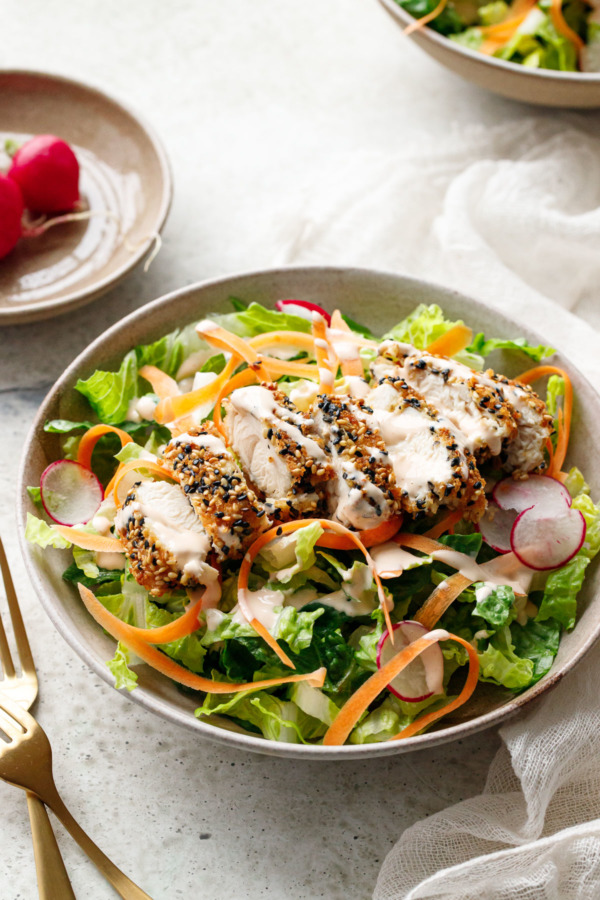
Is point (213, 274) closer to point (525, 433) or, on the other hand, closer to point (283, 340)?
point (283, 340)

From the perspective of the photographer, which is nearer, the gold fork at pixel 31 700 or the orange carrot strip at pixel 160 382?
the gold fork at pixel 31 700

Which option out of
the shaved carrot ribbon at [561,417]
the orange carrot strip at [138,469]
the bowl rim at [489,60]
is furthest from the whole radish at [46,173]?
the shaved carrot ribbon at [561,417]

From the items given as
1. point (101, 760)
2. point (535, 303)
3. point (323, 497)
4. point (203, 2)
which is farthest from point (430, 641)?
point (203, 2)

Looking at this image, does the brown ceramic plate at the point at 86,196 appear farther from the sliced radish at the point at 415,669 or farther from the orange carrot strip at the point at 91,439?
the sliced radish at the point at 415,669

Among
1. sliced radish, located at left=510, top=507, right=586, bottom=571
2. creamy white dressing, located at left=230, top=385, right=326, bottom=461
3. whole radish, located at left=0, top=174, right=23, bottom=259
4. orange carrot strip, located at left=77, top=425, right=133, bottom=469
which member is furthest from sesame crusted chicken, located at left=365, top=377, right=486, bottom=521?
whole radish, located at left=0, top=174, right=23, bottom=259

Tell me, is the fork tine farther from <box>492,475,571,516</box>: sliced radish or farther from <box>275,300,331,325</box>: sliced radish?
<box>492,475,571,516</box>: sliced radish

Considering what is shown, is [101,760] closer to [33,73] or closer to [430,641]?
[430,641]

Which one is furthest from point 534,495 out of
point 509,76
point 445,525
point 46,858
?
point 509,76
